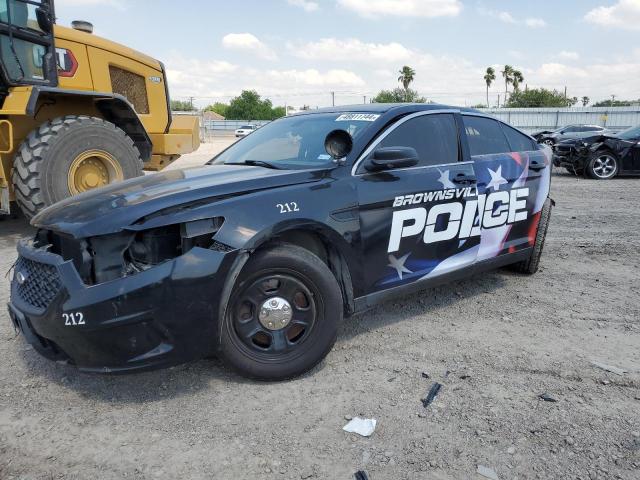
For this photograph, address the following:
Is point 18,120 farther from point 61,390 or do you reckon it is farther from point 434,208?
point 434,208

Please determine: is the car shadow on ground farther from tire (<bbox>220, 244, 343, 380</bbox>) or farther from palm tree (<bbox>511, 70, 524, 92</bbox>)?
palm tree (<bbox>511, 70, 524, 92</bbox>)

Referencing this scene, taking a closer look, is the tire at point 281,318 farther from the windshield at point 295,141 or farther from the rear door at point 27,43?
the rear door at point 27,43

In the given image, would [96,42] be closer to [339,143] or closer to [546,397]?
[339,143]

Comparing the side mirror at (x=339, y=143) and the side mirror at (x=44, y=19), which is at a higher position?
the side mirror at (x=44, y=19)

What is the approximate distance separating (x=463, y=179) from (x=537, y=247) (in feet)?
4.66

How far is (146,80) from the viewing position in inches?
315

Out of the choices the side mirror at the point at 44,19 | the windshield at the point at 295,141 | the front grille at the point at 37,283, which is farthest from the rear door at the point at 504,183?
the side mirror at the point at 44,19

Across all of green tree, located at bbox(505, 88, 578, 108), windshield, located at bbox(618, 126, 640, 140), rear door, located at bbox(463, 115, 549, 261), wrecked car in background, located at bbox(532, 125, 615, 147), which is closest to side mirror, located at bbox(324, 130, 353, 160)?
rear door, located at bbox(463, 115, 549, 261)

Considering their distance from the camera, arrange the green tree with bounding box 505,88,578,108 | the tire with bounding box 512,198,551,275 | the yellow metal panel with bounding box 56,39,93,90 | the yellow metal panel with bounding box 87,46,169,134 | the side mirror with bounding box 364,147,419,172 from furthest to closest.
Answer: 1. the green tree with bounding box 505,88,578,108
2. the yellow metal panel with bounding box 87,46,169,134
3. the yellow metal panel with bounding box 56,39,93,90
4. the tire with bounding box 512,198,551,275
5. the side mirror with bounding box 364,147,419,172

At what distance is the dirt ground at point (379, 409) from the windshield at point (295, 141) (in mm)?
1282

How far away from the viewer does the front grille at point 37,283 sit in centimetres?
264

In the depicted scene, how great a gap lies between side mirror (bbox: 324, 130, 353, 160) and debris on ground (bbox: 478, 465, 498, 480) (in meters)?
1.97

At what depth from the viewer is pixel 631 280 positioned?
4879mm

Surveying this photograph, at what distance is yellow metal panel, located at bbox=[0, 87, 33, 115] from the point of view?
558cm
